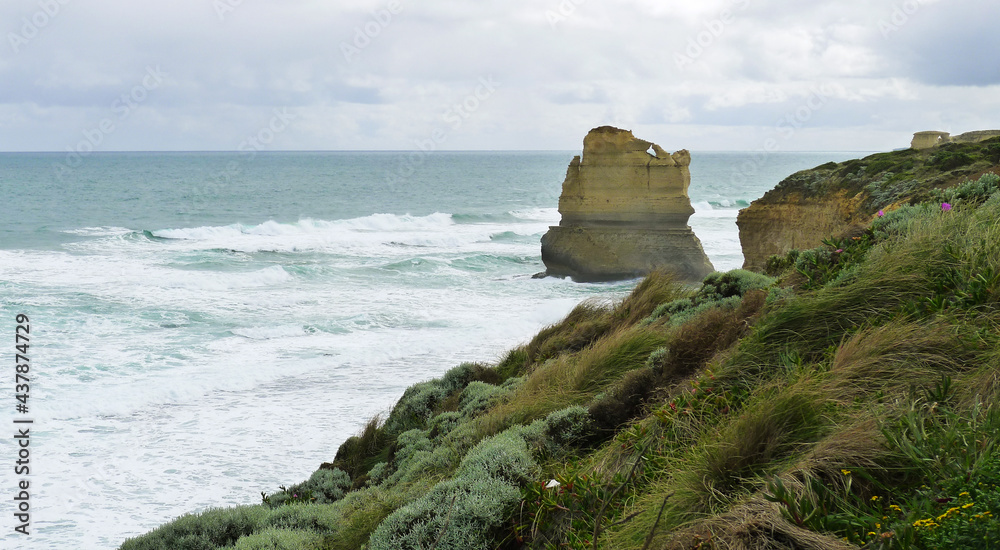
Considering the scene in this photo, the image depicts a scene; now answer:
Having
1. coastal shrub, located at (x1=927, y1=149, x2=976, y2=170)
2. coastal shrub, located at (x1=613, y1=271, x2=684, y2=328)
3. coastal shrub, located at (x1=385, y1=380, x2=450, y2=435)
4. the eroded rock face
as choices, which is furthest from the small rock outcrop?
coastal shrub, located at (x1=385, y1=380, x2=450, y2=435)

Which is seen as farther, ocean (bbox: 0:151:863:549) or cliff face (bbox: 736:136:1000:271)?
cliff face (bbox: 736:136:1000:271)

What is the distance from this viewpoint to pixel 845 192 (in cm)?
1602

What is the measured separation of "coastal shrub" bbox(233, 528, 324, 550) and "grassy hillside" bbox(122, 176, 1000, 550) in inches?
0.9

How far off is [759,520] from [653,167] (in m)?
21.9

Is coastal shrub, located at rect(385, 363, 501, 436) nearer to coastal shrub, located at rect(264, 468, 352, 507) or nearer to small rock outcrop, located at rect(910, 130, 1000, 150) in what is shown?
coastal shrub, located at rect(264, 468, 352, 507)

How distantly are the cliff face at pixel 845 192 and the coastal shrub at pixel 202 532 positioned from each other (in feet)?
29.4

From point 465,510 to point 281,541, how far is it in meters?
1.35

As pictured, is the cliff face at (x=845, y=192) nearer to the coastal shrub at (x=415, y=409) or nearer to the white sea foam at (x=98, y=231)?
the coastal shrub at (x=415, y=409)

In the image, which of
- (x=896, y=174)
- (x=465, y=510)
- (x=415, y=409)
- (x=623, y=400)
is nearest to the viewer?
(x=465, y=510)

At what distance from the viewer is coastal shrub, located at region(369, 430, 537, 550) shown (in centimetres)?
372

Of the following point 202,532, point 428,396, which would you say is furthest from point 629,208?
point 202,532

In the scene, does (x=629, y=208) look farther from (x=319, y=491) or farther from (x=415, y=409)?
(x=319, y=491)

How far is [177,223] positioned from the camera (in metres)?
46.7

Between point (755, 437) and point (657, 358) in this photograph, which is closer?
point (755, 437)
